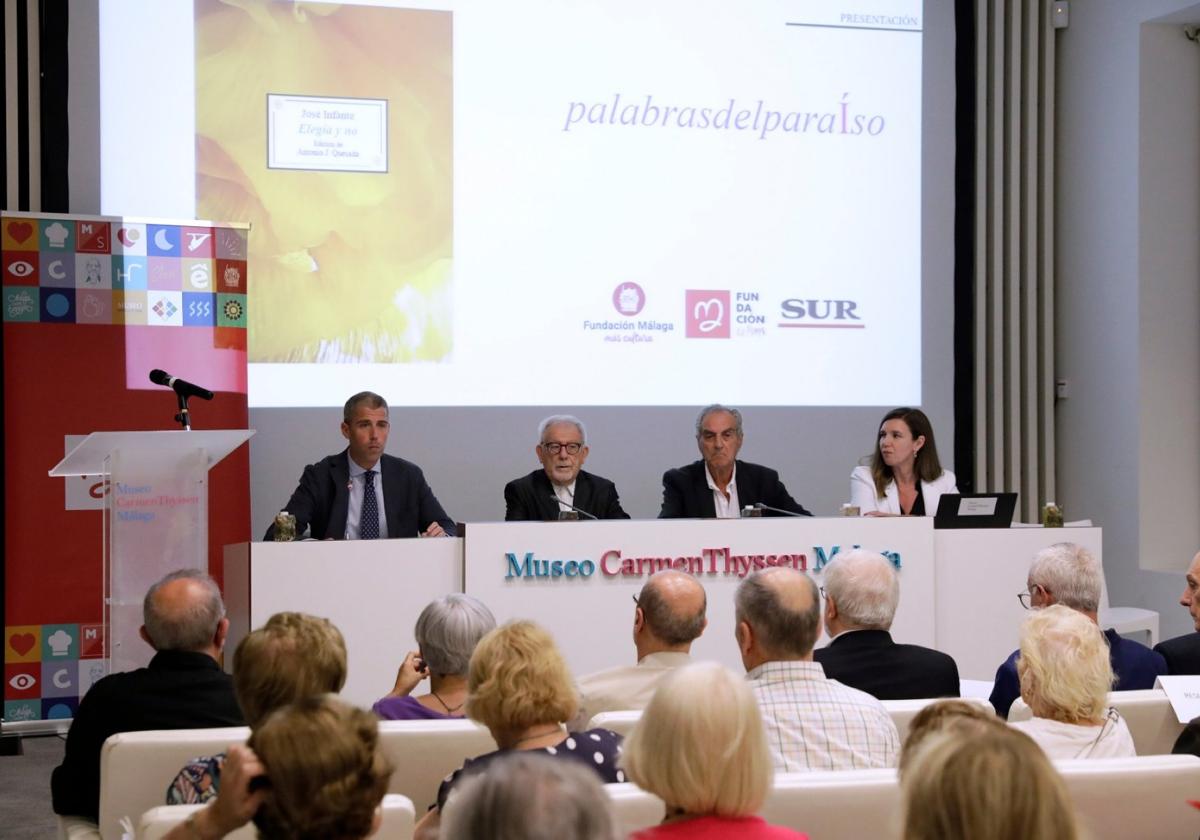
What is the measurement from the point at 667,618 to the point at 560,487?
2.51m

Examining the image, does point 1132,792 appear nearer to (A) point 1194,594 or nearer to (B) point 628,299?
(A) point 1194,594

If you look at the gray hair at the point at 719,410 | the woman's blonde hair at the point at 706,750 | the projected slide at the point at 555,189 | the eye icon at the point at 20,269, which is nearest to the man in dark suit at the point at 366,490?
the projected slide at the point at 555,189

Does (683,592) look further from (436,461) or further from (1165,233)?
(1165,233)

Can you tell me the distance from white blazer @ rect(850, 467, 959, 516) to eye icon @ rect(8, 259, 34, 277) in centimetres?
359

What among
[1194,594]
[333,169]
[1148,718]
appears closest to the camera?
[1148,718]

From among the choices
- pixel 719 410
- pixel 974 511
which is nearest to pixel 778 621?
pixel 974 511

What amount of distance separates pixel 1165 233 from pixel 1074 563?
441 cm

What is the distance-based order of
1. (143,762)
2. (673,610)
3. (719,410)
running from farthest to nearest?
(719,410), (673,610), (143,762)

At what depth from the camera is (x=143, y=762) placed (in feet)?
7.70

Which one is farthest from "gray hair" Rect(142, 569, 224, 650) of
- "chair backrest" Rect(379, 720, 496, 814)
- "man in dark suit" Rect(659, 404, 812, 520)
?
"man in dark suit" Rect(659, 404, 812, 520)

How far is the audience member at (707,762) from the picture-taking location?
5.75 ft

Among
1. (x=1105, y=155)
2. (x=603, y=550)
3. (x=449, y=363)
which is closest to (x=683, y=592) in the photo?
(x=603, y=550)

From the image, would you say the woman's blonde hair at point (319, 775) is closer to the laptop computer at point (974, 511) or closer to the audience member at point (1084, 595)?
the audience member at point (1084, 595)

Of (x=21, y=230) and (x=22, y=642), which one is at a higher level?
(x=21, y=230)
